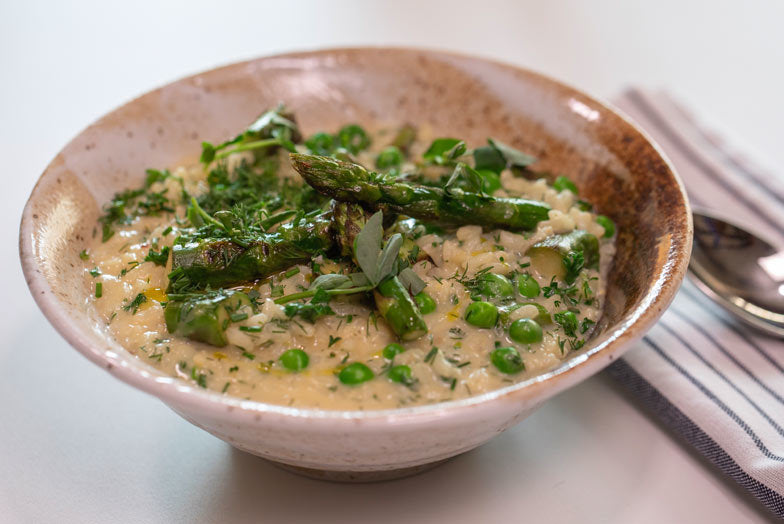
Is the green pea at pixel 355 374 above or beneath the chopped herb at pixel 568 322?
above

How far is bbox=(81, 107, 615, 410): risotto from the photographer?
10.5 feet

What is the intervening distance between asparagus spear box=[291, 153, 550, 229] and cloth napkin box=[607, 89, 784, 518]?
0.93 m

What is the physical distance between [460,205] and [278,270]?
96 centimetres

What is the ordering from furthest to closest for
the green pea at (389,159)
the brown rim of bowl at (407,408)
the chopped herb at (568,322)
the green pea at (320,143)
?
the green pea at (320,143)
the green pea at (389,159)
the chopped herb at (568,322)
the brown rim of bowl at (407,408)

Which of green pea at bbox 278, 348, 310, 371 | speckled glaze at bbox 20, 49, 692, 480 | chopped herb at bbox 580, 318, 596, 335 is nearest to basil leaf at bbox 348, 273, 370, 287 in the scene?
green pea at bbox 278, 348, 310, 371

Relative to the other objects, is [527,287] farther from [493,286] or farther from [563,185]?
[563,185]

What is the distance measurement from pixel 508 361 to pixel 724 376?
4.69 ft

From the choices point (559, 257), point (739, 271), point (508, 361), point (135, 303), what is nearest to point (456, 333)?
point (508, 361)

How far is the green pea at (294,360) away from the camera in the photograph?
10.4 ft

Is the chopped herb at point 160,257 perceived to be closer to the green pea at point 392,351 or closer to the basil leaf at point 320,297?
the basil leaf at point 320,297

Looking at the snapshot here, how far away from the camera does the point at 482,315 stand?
3402 mm

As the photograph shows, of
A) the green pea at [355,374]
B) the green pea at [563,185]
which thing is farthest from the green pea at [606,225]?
the green pea at [355,374]

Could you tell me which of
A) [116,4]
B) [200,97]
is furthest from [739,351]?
[116,4]

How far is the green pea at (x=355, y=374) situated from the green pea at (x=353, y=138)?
2.16 m
